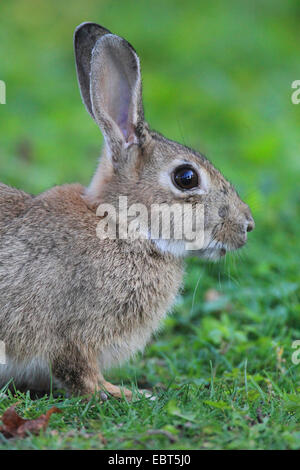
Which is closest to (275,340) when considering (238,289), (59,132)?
(238,289)

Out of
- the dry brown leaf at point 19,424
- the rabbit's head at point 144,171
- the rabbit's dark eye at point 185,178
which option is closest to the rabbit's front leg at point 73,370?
the dry brown leaf at point 19,424

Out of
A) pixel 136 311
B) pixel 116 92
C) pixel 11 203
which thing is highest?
pixel 116 92

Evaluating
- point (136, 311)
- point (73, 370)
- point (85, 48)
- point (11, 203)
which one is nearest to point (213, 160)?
point (85, 48)

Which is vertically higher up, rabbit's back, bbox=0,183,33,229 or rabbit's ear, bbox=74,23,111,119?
rabbit's ear, bbox=74,23,111,119

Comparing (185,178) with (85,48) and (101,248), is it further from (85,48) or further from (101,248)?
(85,48)

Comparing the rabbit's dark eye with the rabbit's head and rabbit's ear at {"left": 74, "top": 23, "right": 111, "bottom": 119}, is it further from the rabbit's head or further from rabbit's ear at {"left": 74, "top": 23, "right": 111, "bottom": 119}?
rabbit's ear at {"left": 74, "top": 23, "right": 111, "bottom": 119}

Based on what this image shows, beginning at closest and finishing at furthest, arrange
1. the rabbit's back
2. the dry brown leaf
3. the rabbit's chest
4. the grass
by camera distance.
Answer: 1. the dry brown leaf
2. the grass
3. the rabbit's chest
4. the rabbit's back

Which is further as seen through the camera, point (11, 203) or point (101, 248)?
point (11, 203)

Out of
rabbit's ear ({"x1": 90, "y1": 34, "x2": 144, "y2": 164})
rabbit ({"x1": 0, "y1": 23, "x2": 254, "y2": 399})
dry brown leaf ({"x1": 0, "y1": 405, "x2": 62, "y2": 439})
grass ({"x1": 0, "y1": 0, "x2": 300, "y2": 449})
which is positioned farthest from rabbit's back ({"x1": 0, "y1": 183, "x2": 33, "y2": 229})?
dry brown leaf ({"x1": 0, "y1": 405, "x2": 62, "y2": 439})
